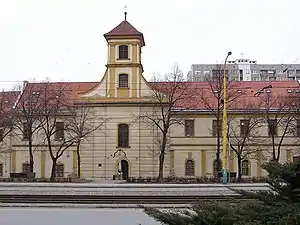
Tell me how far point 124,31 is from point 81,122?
11.5 metres

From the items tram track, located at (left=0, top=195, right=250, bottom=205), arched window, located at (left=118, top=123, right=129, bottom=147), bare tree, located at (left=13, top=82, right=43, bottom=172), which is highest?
bare tree, located at (left=13, top=82, right=43, bottom=172)

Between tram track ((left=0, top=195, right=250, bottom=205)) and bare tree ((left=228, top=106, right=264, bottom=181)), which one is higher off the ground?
bare tree ((left=228, top=106, right=264, bottom=181))

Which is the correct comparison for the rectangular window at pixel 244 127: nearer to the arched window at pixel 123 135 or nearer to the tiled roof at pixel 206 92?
the tiled roof at pixel 206 92

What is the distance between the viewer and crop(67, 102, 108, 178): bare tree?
54.7 metres

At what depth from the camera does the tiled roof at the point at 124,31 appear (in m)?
57.2

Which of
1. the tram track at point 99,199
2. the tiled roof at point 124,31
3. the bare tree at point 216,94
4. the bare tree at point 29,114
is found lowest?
the tram track at point 99,199

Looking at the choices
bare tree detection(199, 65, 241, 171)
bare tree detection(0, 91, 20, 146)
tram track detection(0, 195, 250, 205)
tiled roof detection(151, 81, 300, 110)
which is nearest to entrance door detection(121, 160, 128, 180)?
tiled roof detection(151, 81, 300, 110)

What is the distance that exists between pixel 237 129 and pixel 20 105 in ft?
83.2

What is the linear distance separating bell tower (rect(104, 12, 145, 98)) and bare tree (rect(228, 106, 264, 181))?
11.9 metres

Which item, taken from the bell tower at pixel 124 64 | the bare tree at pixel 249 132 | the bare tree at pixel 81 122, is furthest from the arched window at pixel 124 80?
the bare tree at pixel 249 132

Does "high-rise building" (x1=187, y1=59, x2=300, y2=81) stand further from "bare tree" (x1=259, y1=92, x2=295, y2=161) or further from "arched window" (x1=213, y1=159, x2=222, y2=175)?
"arched window" (x1=213, y1=159, x2=222, y2=175)

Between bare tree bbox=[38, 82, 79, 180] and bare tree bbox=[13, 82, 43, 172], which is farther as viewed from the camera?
bare tree bbox=[38, 82, 79, 180]

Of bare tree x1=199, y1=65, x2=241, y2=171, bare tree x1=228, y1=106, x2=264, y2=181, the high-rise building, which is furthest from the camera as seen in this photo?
the high-rise building

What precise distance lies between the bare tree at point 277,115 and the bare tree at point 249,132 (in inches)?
48.2
